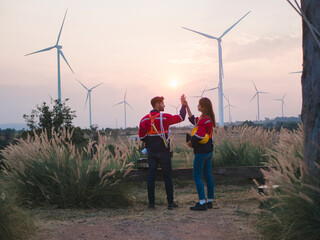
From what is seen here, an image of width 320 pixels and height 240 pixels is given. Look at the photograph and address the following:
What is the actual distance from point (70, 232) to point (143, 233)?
1.13 metres

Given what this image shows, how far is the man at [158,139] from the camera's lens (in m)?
7.65

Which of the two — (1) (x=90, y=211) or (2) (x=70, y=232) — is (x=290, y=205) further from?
(1) (x=90, y=211)

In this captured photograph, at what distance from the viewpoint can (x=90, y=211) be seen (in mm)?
7480

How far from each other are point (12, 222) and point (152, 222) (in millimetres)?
2142

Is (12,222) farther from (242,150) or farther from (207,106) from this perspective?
(242,150)

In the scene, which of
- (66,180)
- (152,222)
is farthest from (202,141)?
(66,180)

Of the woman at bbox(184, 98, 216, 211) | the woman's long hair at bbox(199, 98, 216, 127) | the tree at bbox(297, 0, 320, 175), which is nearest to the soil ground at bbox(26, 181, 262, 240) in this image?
the woman at bbox(184, 98, 216, 211)

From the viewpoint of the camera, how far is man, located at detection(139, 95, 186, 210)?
25.1ft

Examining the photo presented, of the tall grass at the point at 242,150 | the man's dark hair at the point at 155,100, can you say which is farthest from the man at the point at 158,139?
the tall grass at the point at 242,150

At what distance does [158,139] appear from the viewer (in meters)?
7.66

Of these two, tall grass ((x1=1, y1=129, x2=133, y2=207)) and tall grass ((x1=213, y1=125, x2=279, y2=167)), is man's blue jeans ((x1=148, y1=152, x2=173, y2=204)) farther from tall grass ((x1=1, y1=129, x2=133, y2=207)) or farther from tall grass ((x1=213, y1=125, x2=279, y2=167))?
tall grass ((x1=213, y1=125, x2=279, y2=167))

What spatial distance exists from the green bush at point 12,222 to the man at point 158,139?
2643 mm

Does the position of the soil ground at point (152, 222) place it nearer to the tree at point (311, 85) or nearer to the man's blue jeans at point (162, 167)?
the man's blue jeans at point (162, 167)

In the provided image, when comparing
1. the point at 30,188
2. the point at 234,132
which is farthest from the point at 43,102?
the point at 30,188
